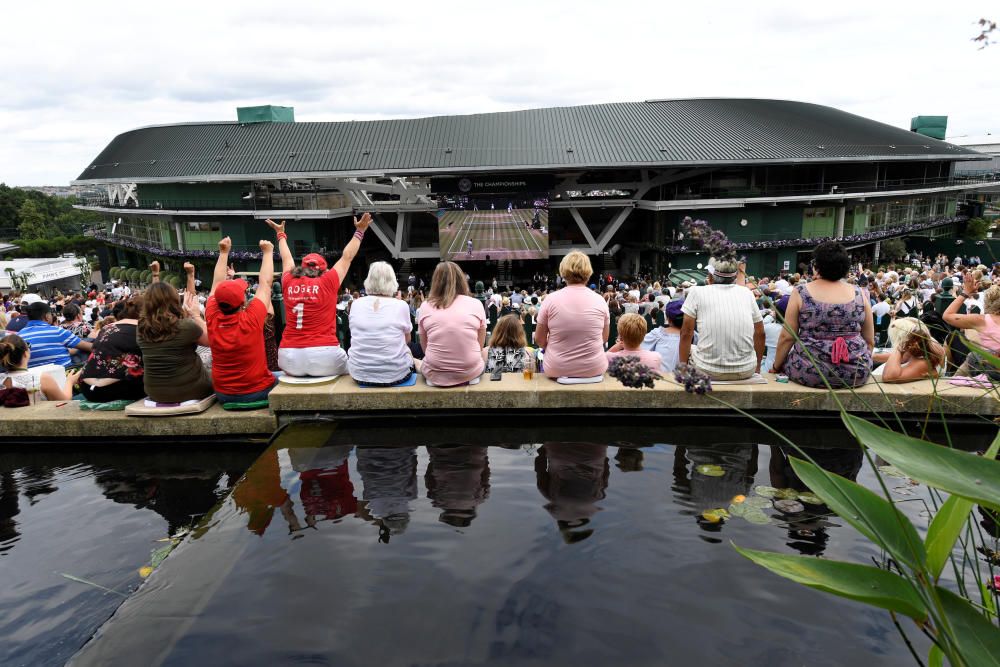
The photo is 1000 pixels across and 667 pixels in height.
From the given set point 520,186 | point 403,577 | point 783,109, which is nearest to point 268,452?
point 403,577

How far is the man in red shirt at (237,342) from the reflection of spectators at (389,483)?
3.19 feet

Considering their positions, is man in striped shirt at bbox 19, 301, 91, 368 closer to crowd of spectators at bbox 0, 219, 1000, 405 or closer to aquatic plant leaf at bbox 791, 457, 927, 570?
crowd of spectators at bbox 0, 219, 1000, 405

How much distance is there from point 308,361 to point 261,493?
136cm

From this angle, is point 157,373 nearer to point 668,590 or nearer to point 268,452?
point 268,452

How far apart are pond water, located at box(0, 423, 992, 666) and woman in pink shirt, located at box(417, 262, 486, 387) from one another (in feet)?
1.37

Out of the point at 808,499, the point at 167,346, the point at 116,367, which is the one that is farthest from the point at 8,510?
the point at 808,499

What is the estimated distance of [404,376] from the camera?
4.66m

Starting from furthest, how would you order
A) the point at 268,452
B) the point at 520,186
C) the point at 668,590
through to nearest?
the point at 520,186 < the point at 268,452 < the point at 668,590

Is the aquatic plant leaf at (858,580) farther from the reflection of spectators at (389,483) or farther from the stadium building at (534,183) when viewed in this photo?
the stadium building at (534,183)

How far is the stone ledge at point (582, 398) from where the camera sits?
Answer: 4258 millimetres

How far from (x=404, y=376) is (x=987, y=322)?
4.40 m

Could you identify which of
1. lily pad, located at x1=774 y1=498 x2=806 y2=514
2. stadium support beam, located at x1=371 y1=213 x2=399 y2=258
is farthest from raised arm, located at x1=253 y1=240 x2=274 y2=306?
stadium support beam, located at x1=371 y1=213 x2=399 y2=258

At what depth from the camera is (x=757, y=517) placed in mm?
3289

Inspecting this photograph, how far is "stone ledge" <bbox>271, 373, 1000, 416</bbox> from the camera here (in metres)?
4.26
